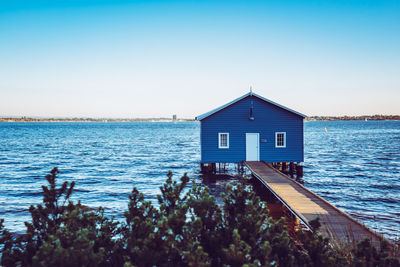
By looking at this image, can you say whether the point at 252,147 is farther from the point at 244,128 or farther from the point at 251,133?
the point at 244,128

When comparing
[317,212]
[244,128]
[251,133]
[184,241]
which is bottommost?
[317,212]

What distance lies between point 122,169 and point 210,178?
1107cm

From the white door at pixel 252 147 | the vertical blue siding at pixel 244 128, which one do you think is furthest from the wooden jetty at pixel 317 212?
the vertical blue siding at pixel 244 128

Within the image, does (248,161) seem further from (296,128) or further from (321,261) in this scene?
(321,261)

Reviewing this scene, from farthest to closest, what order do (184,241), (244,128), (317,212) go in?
(244,128) < (317,212) < (184,241)

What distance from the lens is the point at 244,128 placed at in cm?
2403

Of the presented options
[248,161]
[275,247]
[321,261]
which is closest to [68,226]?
[275,247]

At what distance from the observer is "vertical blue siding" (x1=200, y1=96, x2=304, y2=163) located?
2397 cm

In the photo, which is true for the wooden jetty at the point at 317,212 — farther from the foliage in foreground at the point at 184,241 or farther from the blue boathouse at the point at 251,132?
the blue boathouse at the point at 251,132

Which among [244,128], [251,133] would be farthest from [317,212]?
[244,128]

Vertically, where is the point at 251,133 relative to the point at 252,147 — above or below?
above

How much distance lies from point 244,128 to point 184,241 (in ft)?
65.8

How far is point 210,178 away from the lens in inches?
1047

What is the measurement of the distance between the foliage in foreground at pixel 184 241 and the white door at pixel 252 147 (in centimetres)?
1894
